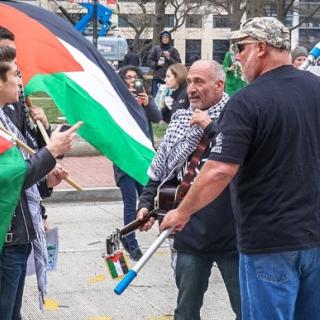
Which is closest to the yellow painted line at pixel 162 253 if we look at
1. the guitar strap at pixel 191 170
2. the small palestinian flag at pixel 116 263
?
the small palestinian flag at pixel 116 263

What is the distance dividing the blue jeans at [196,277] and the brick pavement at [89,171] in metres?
6.41

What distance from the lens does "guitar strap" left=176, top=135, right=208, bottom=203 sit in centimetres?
409

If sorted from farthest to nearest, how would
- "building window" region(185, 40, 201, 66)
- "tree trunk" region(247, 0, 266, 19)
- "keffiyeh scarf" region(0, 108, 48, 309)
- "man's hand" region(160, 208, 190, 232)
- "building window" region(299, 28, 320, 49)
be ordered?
1. "building window" region(185, 40, 201, 66)
2. "building window" region(299, 28, 320, 49)
3. "tree trunk" region(247, 0, 266, 19)
4. "keffiyeh scarf" region(0, 108, 48, 309)
5. "man's hand" region(160, 208, 190, 232)

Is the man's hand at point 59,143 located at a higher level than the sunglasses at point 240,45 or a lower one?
lower

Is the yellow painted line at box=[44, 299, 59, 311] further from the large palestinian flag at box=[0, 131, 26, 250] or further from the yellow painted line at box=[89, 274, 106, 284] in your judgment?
the large palestinian flag at box=[0, 131, 26, 250]

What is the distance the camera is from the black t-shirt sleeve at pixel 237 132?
3.36m

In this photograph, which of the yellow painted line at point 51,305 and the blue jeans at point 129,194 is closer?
the yellow painted line at point 51,305

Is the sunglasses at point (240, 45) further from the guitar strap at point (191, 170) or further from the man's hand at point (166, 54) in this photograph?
the man's hand at point (166, 54)

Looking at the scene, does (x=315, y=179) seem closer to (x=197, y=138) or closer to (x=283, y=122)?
(x=283, y=122)

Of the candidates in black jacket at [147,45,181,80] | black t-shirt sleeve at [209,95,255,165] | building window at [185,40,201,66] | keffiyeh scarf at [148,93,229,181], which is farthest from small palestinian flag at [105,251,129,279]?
building window at [185,40,201,66]

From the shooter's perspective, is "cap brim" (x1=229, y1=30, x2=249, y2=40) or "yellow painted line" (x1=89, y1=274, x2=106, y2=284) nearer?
"cap brim" (x1=229, y1=30, x2=249, y2=40)

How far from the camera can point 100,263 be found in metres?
7.14

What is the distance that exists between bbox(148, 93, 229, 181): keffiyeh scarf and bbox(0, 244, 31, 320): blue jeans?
2.78 feet

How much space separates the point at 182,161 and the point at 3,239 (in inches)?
43.6
